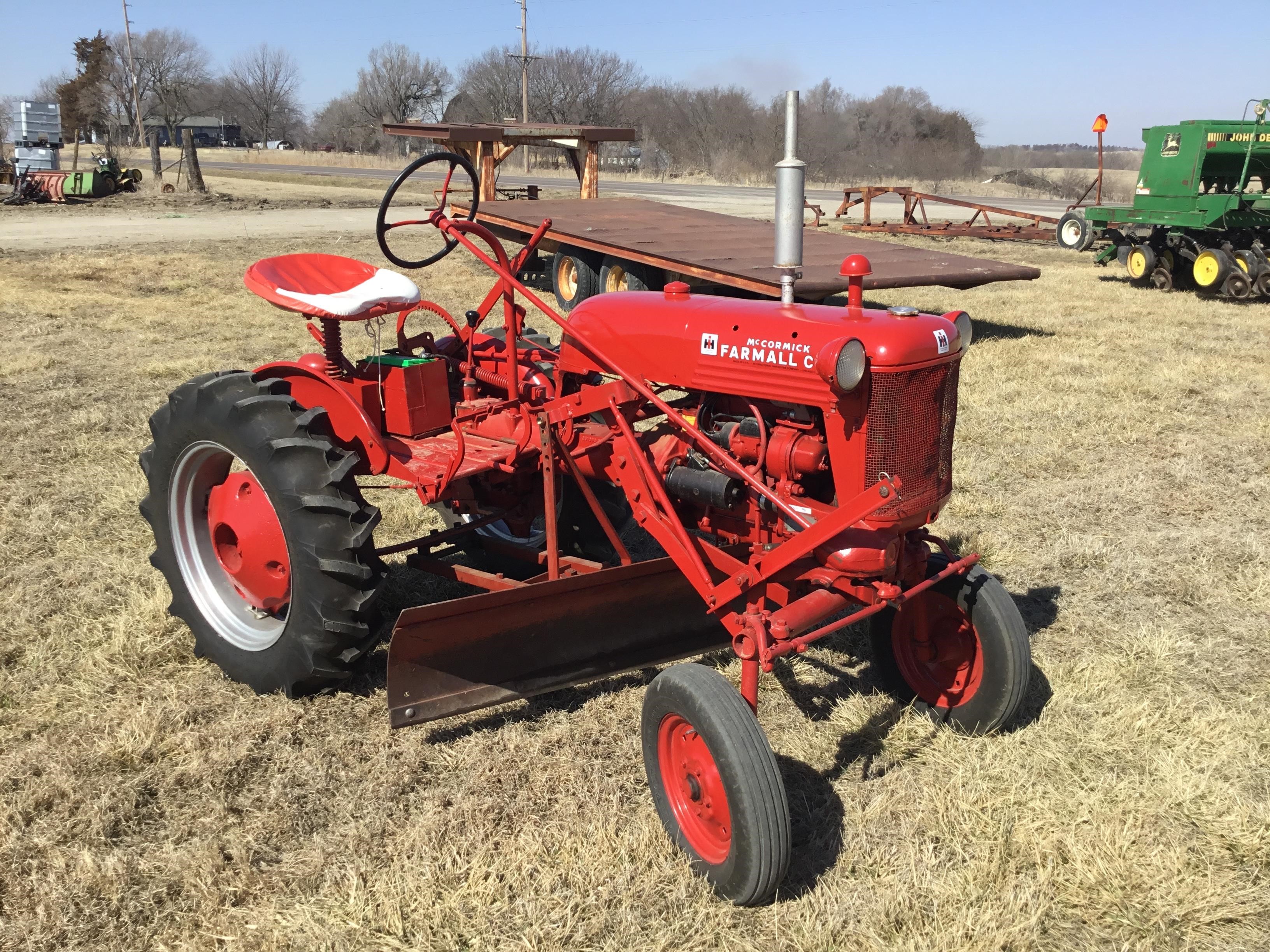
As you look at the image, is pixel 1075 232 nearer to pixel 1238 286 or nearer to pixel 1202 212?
pixel 1202 212

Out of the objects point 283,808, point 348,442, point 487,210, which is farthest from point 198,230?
point 283,808

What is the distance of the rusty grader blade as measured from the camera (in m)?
2.75

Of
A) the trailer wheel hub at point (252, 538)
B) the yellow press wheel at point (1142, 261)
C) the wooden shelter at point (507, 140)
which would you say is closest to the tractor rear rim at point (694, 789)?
the trailer wheel hub at point (252, 538)

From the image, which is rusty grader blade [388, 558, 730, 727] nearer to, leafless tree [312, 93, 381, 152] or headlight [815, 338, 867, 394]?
headlight [815, 338, 867, 394]

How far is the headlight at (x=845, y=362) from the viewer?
2.35 metres

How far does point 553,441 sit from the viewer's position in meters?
3.11

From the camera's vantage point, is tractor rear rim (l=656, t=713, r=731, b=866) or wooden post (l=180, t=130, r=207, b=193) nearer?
tractor rear rim (l=656, t=713, r=731, b=866)

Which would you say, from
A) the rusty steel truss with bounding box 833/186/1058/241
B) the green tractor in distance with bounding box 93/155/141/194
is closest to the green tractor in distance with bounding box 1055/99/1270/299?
the rusty steel truss with bounding box 833/186/1058/241

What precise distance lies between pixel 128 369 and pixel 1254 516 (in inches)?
287

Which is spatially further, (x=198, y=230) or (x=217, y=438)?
(x=198, y=230)

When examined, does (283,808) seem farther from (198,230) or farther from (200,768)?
(198,230)

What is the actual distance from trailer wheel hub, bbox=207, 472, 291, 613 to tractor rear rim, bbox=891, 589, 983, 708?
77.3 inches

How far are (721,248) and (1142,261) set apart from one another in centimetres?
620

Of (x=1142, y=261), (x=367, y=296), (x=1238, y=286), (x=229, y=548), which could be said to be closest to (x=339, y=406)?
(x=367, y=296)
